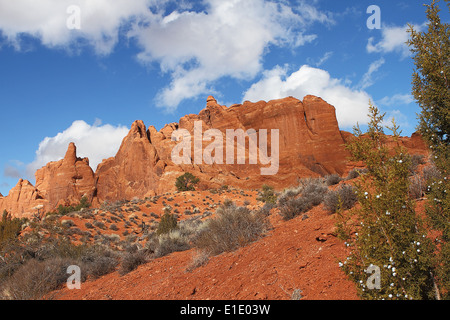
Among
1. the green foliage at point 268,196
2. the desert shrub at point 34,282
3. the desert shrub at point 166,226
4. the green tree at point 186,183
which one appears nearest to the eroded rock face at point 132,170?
the green tree at point 186,183

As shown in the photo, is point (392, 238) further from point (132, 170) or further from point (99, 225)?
point (132, 170)

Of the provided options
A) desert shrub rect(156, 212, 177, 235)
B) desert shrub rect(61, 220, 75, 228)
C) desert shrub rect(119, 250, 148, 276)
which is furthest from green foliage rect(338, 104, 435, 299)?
desert shrub rect(61, 220, 75, 228)

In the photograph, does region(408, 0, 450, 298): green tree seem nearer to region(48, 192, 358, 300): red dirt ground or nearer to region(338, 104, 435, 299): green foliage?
region(338, 104, 435, 299): green foliage

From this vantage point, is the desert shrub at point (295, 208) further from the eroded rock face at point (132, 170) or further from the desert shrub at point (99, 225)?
the eroded rock face at point (132, 170)

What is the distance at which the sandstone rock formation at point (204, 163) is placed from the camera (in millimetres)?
62281

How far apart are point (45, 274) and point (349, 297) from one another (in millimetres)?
8059

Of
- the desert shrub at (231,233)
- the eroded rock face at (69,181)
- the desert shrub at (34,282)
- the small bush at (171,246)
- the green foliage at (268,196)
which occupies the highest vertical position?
the eroded rock face at (69,181)

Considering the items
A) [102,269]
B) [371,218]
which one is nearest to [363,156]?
[371,218]

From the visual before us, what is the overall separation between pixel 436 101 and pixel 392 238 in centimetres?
220

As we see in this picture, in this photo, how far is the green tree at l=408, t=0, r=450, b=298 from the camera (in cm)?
393

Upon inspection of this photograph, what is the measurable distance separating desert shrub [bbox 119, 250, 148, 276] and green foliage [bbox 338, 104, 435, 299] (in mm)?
7064

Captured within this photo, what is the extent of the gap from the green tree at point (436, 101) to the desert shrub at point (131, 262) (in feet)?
26.3

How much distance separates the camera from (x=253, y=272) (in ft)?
18.7
